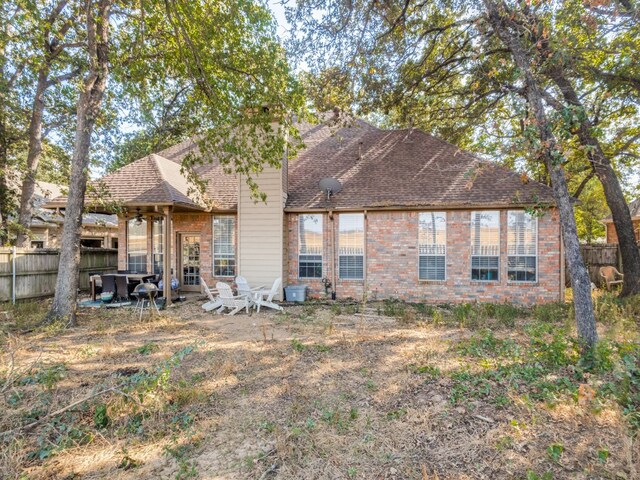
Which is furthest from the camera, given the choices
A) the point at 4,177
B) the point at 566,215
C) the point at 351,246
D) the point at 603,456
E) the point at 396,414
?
the point at 4,177

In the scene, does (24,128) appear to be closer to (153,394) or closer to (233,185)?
(233,185)

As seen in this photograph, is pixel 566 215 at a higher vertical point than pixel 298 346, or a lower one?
higher

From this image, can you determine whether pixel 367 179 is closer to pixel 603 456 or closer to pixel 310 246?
pixel 310 246

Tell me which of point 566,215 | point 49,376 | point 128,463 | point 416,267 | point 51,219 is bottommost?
point 128,463

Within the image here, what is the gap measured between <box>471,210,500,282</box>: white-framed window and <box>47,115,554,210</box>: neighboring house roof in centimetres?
52

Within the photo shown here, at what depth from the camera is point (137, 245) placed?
11.9 meters

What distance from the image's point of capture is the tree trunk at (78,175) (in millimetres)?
7574

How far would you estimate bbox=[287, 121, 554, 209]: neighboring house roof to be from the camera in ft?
32.8

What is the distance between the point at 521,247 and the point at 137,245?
13.1 m

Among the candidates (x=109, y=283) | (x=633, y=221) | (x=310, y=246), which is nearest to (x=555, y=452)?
(x=310, y=246)

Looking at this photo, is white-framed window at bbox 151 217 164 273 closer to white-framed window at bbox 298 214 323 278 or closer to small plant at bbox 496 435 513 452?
white-framed window at bbox 298 214 323 278

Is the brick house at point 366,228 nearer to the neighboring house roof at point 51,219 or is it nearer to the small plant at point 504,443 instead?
the small plant at point 504,443

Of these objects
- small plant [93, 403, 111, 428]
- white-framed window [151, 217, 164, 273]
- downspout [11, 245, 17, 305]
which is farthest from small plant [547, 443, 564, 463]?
downspout [11, 245, 17, 305]

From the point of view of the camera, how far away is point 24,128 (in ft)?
43.0
